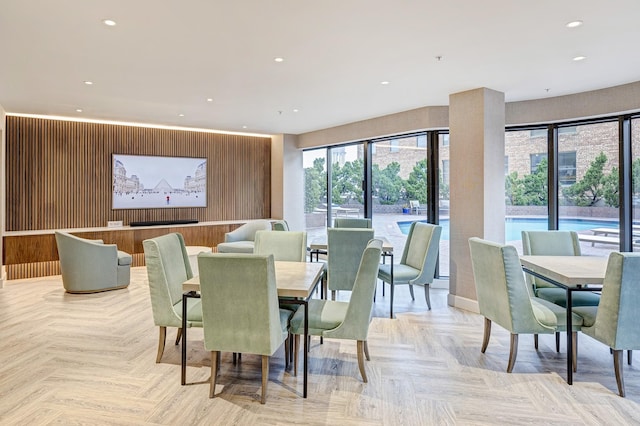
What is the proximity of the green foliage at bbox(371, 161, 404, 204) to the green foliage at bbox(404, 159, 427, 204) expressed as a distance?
18 centimetres

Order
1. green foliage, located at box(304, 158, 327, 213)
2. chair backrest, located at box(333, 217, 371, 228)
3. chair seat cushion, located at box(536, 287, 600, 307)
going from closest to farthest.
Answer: chair seat cushion, located at box(536, 287, 600, 307) < chair backrest, located at box(333, 217, 371, 228) < green foliage, located at box(304, 158, 327, 213)

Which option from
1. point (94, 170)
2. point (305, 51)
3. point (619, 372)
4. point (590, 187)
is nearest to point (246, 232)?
point (94, 170)

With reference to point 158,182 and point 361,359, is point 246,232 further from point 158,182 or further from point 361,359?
point 361,359

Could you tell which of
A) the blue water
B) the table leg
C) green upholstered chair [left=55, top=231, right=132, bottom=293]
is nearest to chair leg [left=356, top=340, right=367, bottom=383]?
the table leg

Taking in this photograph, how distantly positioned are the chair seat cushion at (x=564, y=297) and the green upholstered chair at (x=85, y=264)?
212 inches

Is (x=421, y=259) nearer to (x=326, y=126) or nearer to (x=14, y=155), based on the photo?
(x=326, y=126)

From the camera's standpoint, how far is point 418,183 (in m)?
6.32

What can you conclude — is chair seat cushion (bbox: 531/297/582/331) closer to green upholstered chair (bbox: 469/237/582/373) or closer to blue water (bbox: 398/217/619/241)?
green upholstered chair (bbox: 469/237/582/373)

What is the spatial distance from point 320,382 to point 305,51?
276 cm

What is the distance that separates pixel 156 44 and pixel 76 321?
Result: 3.06 meters

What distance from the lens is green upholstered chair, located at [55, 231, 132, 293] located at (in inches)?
212

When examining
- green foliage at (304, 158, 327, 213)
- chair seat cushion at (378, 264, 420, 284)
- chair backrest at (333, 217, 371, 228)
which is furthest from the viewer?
green foliage at (304, 158, 327, 213)

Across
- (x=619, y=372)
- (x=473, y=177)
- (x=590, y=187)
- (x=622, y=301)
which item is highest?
(x=473, y=177)

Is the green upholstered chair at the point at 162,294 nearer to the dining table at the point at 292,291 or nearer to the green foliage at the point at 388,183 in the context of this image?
the dining table at the point at 292,291
